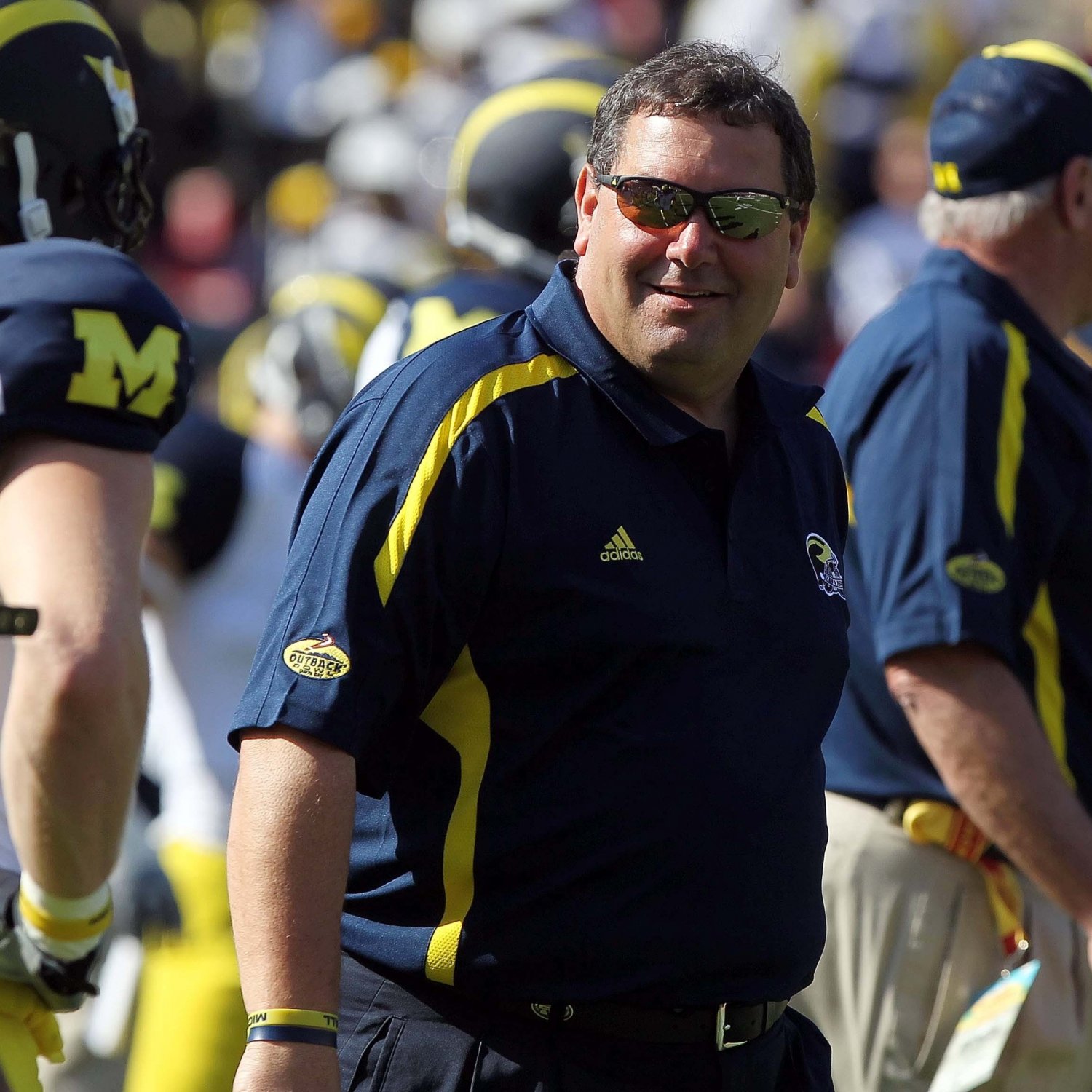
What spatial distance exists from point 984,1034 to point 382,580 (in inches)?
67.7

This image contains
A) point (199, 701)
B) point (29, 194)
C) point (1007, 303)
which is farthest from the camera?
point (199, 701)

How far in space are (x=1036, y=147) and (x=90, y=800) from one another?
2451 millimetres

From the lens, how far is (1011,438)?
367 cm

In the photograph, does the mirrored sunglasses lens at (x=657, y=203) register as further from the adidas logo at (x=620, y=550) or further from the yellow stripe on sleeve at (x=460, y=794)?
the yellow stripe on sleeve at (x=460, y=794)

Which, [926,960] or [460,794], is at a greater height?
[460,794]

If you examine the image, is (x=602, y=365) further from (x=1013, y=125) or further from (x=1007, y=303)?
(x=1013, y=125)

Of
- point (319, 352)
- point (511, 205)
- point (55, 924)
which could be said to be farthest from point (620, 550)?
point (319, 352)

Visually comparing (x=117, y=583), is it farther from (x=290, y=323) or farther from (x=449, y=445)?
(x=290, y=323)

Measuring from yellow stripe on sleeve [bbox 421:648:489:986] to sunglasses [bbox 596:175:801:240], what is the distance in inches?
25.8

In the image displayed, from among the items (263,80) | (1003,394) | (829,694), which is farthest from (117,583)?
(263,80)

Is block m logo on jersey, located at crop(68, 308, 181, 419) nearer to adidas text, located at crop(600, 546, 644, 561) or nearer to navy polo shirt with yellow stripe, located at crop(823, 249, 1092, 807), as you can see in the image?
adidas text, located at crop(600, 546, 644, 561)

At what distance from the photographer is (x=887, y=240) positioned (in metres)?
10.8

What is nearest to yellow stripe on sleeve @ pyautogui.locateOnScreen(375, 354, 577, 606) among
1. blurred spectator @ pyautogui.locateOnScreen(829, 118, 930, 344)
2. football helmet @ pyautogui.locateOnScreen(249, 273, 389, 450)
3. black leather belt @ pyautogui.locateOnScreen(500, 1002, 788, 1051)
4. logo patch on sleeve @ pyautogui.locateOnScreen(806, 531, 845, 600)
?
logo patch on sleeve @ pyautogui.locateOnScreen(806, 531, 845, 600)

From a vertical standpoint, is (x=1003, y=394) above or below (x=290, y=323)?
above
